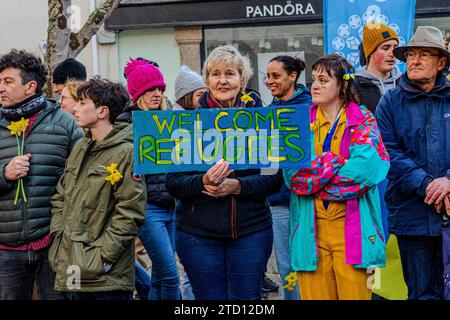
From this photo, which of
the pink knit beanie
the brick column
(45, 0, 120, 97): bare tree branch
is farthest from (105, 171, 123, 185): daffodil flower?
the brick column

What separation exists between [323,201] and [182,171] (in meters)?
0.84

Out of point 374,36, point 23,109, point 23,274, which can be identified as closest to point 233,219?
point 23,274

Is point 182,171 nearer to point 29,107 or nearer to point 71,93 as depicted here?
point 29,107

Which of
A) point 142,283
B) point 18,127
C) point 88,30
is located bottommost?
point 142,283

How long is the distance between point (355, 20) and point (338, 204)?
367cm

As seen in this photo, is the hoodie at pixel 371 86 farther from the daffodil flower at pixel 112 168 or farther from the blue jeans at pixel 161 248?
the daffodil flower at pixel 112 168

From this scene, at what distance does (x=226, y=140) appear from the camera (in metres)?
4.50

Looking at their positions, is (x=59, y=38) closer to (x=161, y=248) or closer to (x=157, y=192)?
(x=157, y=192)

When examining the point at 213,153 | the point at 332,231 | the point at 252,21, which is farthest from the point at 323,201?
the point at 252,21

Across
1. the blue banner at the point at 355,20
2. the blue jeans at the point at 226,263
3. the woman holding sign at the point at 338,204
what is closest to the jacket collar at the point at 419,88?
the woman holding sign at the point at 338,204

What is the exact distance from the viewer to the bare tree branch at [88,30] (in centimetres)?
812

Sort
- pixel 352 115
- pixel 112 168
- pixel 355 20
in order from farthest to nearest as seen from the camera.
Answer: pixel 355 20
pixel 352 115
pixel 112 168

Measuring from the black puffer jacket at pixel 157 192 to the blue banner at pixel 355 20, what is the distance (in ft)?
8.46

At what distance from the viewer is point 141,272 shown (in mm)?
6469
